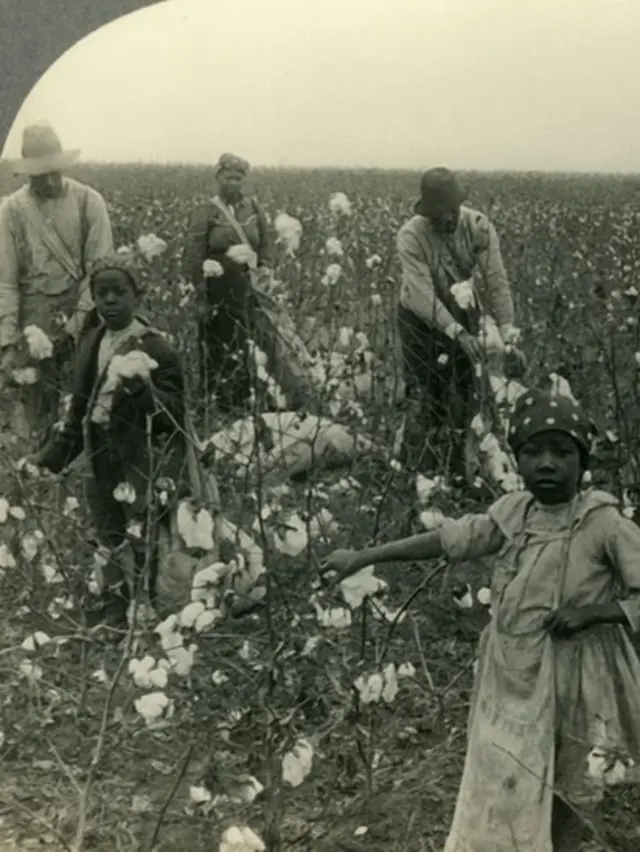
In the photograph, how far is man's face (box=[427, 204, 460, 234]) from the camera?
7.22 feet

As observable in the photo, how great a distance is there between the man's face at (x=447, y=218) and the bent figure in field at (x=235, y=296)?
29 cm

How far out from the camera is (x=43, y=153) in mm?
2311

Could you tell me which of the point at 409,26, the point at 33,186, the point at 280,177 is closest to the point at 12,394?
the point at 33,186

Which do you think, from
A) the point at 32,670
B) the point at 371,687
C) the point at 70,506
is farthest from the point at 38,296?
the point at 371,687

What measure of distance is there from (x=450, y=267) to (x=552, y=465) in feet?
1.29

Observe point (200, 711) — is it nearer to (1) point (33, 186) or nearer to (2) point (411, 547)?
(2) point (411, 547)

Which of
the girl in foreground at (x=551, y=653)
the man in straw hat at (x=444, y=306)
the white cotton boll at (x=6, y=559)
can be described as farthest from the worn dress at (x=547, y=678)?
the white cotton boll at (x=6, y=559)

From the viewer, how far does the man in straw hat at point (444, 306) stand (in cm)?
221

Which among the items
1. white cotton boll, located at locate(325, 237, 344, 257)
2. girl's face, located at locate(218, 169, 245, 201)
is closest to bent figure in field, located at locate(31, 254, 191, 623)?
girl's face, located at locate(218, 169, 245, 201)

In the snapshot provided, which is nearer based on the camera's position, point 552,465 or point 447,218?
point 552,465

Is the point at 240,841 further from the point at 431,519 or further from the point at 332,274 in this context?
the point at 332,274

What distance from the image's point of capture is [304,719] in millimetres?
2291

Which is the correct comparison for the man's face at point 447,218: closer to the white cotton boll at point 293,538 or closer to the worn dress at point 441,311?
the worn dress at point 441,311

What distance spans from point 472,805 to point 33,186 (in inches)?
50.0
